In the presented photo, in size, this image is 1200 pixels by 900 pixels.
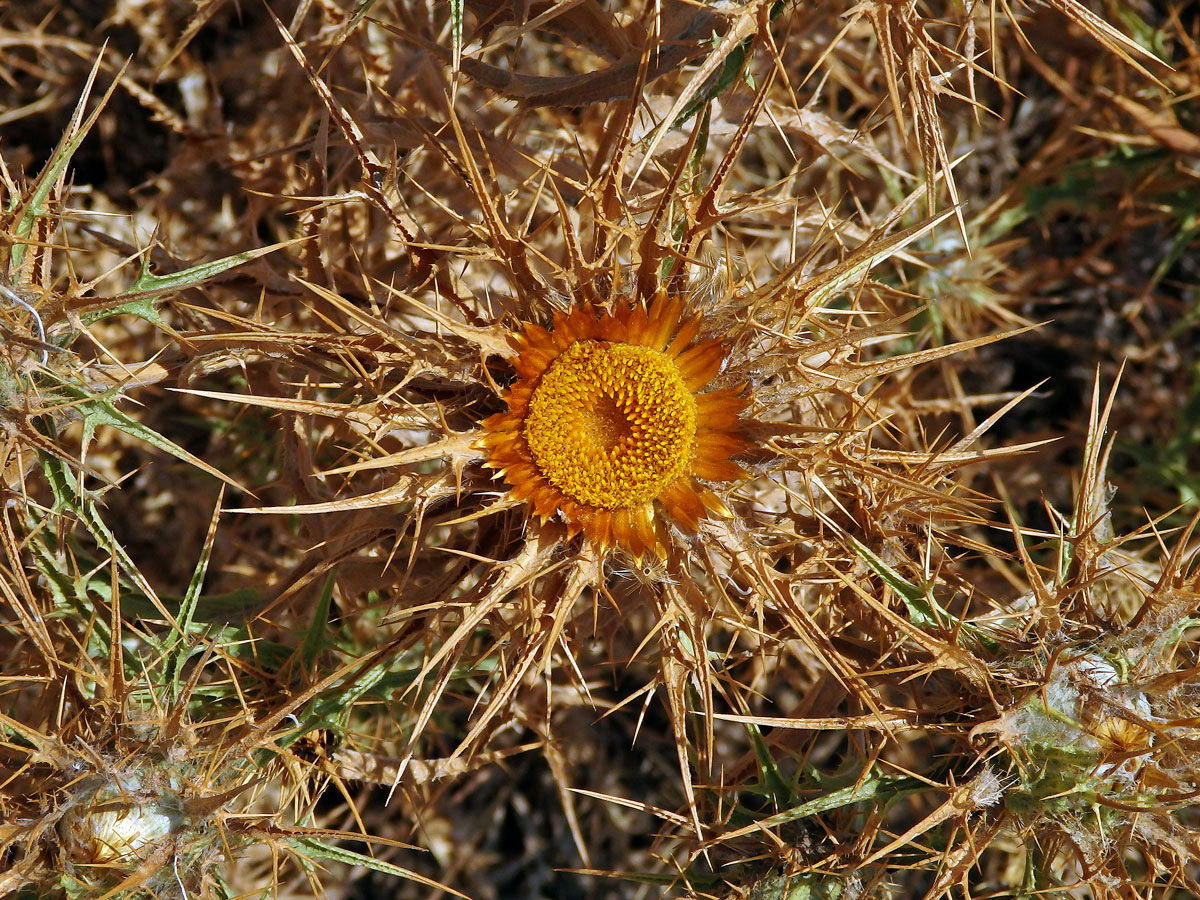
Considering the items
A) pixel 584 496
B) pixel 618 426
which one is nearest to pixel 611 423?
pixel 618 426

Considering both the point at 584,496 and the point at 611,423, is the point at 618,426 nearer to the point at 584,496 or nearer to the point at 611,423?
the point at 611,423

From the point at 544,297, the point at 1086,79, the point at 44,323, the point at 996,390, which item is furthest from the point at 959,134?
the point at 44,323

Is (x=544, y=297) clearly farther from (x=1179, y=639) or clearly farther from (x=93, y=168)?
(x=93, y=168)

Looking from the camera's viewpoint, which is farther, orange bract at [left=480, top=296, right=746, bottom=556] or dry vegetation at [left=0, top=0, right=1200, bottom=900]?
orange bract at [left=480, top=296, right=746, bottom=556]

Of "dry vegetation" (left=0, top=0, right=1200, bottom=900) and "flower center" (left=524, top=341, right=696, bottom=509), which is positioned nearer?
"dry vegetation" (left=0, top=0, right=1200, bottom=900)

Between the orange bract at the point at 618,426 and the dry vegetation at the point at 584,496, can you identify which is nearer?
the dry vegetation at the point at 584,496

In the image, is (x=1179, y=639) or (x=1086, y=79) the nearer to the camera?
(x=1179, y=639)
